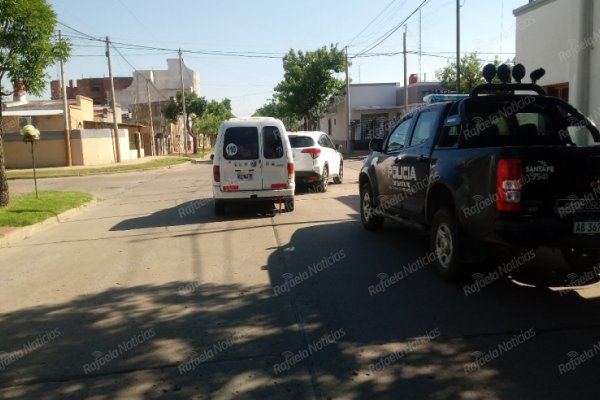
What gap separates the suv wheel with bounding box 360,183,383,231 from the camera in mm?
8756

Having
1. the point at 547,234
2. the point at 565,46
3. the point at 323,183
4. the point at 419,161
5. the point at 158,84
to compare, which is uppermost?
the point at 158,84

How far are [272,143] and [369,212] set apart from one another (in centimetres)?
316

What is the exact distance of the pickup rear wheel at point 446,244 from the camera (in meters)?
5.68

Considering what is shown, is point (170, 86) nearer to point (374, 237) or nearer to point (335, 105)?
point (335, 105)

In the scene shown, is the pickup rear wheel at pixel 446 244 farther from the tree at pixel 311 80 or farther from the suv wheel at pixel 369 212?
the tree at pixel 311 80

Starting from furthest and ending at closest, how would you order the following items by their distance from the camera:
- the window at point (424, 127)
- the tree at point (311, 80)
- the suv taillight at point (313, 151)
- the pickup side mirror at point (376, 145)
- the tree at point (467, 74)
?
the tree at point (311, 80) < the tree at point (467, 74) < the suv taillight at point (313, 151) < the pickup side mirror at point (376, 145) < the window at point (424, 127)

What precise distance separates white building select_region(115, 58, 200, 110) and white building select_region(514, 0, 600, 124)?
60.3 metres

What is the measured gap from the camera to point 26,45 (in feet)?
40.7

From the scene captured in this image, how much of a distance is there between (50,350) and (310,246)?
4.26 m

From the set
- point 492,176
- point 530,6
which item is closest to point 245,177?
point 492,176

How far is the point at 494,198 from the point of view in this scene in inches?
193

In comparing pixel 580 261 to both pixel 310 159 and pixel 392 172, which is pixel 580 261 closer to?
pixel 392 172

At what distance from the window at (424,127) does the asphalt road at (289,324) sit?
5.09 feet

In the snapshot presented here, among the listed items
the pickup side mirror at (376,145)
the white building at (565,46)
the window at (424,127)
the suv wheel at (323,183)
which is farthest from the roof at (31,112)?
the window at (424,127)
